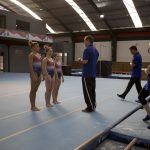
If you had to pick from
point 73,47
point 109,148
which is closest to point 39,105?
point 109,148

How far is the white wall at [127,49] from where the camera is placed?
951 inches

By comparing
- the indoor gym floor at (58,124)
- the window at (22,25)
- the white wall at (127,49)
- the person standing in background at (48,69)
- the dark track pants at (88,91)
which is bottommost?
the indoor gym floor at (58,124)

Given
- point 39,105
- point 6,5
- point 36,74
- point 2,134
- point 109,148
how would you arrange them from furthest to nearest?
point 6,5 → point 39,105 → point 36,74 → point 2,134 → point 109,148

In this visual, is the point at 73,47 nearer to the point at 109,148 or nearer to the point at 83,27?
the point at 83,27

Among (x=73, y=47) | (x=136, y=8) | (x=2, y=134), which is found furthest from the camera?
(x=73, y=47)

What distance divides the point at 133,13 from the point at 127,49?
4.40 m

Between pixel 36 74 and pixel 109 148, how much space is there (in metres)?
2.48

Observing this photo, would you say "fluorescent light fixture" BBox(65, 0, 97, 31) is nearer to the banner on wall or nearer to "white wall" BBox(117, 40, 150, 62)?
"white wall" BBox(117, 40, 150, 62)


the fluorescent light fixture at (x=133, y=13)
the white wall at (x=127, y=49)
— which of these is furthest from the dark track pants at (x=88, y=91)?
the white wall at (x=127, y=49)

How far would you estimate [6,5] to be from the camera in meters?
25.2

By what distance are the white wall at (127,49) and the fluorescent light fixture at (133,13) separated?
1.78 meters

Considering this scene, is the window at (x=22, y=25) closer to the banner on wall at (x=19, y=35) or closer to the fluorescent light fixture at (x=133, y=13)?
the banner on wall at (x=19, y=35)

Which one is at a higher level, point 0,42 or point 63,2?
point 63,2

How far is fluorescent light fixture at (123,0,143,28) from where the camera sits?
66.2 ft
